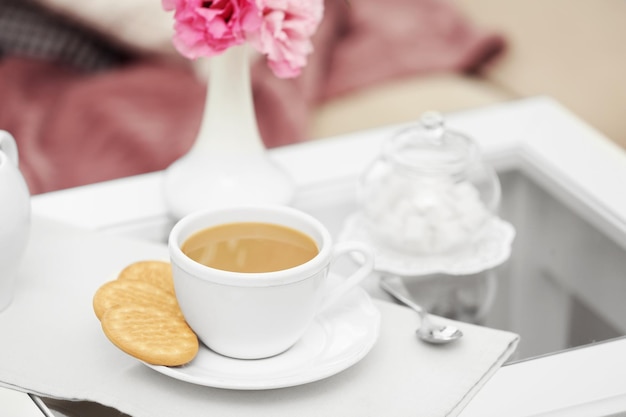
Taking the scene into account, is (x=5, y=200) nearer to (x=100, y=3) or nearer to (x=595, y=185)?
(x=595, y=185)

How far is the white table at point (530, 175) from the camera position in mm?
745

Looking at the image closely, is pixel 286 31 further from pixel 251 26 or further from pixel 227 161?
pixel 227 161

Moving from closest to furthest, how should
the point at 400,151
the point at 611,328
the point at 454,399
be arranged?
1. the point at 454,399
2. the point at 611,328
3. the point at 400,151

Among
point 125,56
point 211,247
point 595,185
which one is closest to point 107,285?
point 211,247

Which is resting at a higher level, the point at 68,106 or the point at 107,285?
the point at 107,285

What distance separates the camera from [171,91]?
155cm

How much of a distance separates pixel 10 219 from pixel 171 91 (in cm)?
81

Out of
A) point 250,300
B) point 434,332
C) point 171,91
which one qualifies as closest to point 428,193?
point 434,332

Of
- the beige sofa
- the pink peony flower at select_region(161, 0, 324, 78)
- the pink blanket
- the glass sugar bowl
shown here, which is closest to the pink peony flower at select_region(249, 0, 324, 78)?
the pink peony flower at select_region(161, 0, 324, 78)

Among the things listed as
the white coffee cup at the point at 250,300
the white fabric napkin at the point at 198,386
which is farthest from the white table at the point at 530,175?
the white coffee cup at the point at 250,300

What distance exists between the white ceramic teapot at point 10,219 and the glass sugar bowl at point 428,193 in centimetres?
33

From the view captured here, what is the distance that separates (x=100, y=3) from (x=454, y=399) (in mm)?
998

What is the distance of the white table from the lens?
2.44ft

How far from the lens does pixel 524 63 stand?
167 centimetres
